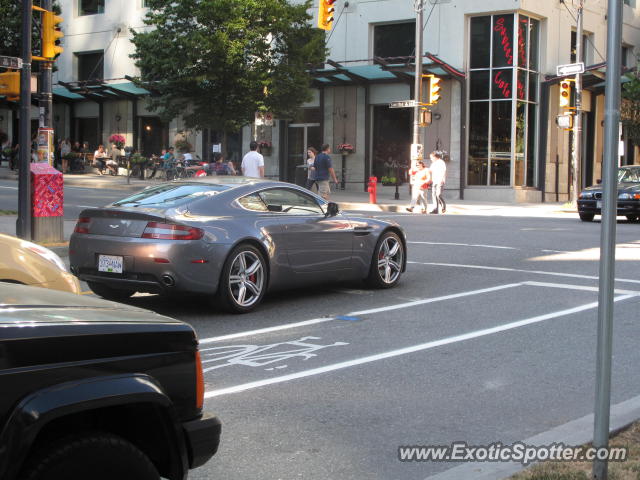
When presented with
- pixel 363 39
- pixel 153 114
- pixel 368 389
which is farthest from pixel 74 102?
pixel 368 389

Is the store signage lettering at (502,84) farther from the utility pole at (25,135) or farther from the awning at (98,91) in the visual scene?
the utility pole at (25,135)

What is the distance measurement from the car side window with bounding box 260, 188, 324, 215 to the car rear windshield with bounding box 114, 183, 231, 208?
502mm

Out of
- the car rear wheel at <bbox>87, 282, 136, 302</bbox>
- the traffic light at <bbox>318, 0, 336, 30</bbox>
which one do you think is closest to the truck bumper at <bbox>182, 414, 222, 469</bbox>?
the car rear wheel at <bbox>87, 282, 136, 302</bbox>

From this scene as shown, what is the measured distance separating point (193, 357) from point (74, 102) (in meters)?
46.5

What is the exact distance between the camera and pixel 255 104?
107 feet

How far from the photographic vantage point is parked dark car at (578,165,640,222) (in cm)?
2214

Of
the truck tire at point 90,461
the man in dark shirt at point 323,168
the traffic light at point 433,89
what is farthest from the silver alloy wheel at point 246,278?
the traffic light at point 433,89

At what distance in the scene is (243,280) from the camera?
9117 millimetres

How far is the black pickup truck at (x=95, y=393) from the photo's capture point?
284cm

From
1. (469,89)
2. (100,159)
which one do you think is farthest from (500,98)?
(100,159)

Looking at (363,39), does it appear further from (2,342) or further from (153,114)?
(2,342)

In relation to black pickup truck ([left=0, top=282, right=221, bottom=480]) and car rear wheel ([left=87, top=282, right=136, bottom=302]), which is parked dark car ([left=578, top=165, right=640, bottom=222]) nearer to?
car rear wheel ([left=87, top=282, right=136, bottom=302])

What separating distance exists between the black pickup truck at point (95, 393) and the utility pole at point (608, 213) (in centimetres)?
177

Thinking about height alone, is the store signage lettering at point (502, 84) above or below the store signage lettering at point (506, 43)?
below
